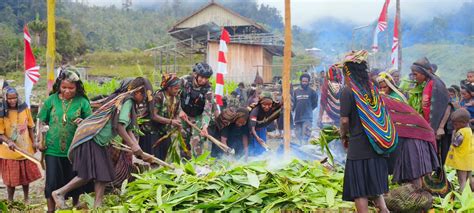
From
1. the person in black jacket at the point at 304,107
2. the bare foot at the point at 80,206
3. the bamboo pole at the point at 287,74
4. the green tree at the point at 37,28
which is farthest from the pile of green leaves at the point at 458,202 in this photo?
the green tree at the point at 37,28

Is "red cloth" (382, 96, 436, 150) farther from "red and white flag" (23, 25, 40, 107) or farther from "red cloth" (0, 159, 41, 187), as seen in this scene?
"red and white flag" (23, 25, 40, 107)

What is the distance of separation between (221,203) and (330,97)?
596 centimetres

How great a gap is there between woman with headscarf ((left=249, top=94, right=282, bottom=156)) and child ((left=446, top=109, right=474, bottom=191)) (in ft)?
9.16

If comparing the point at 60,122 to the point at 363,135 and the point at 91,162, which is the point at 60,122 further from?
the point at 363,135

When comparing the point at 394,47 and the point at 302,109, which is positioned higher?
the point at 394,47

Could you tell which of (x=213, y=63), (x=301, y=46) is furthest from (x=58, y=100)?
(x=301, y=46)

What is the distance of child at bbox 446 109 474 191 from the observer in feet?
20.9

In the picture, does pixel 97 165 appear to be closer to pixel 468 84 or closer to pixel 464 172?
pixel 464 172

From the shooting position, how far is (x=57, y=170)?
18.3 ft

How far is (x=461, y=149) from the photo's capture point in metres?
6.56

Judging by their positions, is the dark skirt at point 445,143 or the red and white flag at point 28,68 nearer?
the dark skirt at point 445,143

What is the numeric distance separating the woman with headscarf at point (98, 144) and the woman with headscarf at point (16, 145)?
192 cm

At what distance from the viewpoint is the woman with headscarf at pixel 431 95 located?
6.05m

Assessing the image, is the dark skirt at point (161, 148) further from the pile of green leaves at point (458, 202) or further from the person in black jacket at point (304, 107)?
the person in black jacket at point (304, 107)
